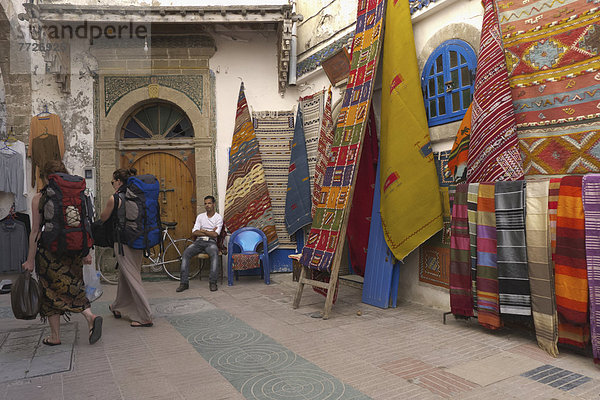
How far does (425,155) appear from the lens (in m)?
4.43

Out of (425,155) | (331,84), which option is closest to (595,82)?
(425,155)

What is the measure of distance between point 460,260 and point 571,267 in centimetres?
93

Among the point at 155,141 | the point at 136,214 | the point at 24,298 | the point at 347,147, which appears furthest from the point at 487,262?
the point at 155,141

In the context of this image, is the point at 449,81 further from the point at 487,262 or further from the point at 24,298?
the point at 24,298

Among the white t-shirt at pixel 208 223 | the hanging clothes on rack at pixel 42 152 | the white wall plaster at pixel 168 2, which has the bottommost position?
the white t-shirt at pixel 208 223

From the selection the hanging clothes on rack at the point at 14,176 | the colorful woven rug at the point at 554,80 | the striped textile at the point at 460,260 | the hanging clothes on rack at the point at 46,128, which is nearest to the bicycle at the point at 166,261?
the hanging clothes on rack at the point at 14,176

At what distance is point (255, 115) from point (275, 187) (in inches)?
49.9

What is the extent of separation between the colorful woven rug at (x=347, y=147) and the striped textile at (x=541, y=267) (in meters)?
1.74

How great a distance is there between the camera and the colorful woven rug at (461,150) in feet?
13.0

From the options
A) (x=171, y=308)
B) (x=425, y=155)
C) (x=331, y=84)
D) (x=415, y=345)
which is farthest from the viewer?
(x=331, y=84)

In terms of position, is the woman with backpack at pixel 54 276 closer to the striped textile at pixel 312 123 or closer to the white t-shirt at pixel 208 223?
the white t-shirt at pixel 208 223

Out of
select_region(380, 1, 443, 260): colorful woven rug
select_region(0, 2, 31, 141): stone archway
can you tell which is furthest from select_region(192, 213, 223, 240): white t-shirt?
select_region(0, 2, 31, 141): stone archway

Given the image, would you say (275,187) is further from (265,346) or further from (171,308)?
(265,346)

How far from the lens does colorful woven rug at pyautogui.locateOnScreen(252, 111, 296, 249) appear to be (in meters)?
7.17
